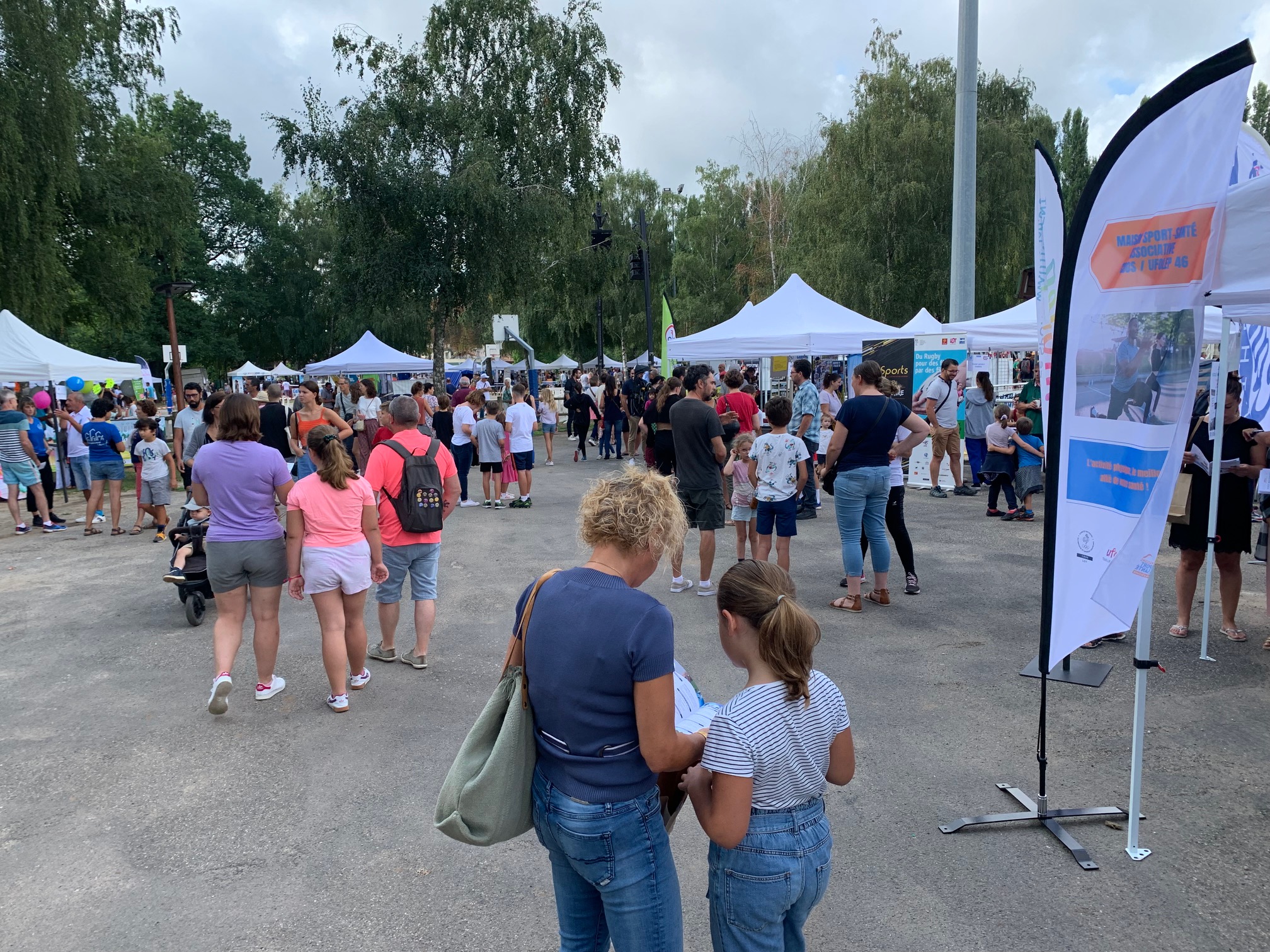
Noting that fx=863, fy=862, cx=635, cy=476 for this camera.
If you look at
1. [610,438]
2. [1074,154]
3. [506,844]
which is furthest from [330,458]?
[1074,154]

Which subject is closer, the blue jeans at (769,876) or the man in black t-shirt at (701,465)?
the blue jeans at (769,876)

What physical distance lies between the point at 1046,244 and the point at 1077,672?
260cm

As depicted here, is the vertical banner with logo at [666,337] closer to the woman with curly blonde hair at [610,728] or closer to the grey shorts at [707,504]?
the grey shorts at [707,504]

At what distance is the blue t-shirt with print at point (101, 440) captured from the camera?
424 inches

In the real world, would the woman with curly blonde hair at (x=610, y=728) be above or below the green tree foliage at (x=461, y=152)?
below

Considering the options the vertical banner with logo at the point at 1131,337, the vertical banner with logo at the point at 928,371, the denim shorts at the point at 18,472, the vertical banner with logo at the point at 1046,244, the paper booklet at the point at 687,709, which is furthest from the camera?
the vertical banner with logo at the point at 928,371

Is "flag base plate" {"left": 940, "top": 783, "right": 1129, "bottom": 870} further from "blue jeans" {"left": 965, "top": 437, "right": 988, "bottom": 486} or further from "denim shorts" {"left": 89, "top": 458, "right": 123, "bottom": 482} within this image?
"denim shorts" {"left": 89, "top": 458, "right": 123, "bottom": 482}

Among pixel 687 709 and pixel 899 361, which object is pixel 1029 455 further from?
pixel 687 709

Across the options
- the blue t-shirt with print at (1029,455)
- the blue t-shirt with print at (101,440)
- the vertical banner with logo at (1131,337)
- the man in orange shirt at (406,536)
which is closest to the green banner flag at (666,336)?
the blue t-shirt with print at (1029,455)

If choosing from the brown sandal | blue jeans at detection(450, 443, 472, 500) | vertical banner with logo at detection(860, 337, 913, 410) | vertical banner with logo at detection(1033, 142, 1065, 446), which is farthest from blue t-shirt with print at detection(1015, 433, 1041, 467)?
blue jeans at detection(450, 443, 472, 500)

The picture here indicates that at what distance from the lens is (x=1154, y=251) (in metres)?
3.00

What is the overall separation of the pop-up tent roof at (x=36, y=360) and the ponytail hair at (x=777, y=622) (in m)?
16.3

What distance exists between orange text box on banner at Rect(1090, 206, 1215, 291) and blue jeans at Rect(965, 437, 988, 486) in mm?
10366

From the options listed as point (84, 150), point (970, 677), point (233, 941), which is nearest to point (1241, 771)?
point (970, 677)
